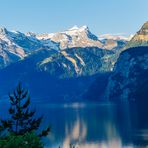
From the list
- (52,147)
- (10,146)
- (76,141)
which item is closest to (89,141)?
(76,141)

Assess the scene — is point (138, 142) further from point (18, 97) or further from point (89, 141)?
point (18, 97)

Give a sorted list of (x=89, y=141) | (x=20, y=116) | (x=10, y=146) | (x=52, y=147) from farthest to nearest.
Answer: (x=89, y=141) < (x=52, y=147) < (x=20, y=116) < (x=10, y=146)

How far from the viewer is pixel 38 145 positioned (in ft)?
162

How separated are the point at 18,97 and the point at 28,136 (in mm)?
11236

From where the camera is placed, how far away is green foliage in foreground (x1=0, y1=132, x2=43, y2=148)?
47.2m

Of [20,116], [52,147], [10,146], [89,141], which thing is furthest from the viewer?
[89,141]

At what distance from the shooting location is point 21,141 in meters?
47.8

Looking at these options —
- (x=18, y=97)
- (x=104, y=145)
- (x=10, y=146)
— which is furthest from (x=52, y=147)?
(x=10, y=146)

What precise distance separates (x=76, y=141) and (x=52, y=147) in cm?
2386

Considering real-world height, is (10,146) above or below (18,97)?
below

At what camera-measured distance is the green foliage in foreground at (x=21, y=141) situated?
47.2 meters

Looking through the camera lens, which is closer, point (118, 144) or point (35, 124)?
point (35, 124)

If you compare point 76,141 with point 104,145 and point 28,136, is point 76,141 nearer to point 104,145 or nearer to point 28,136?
point 104,145

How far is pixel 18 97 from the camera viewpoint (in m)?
59.7
